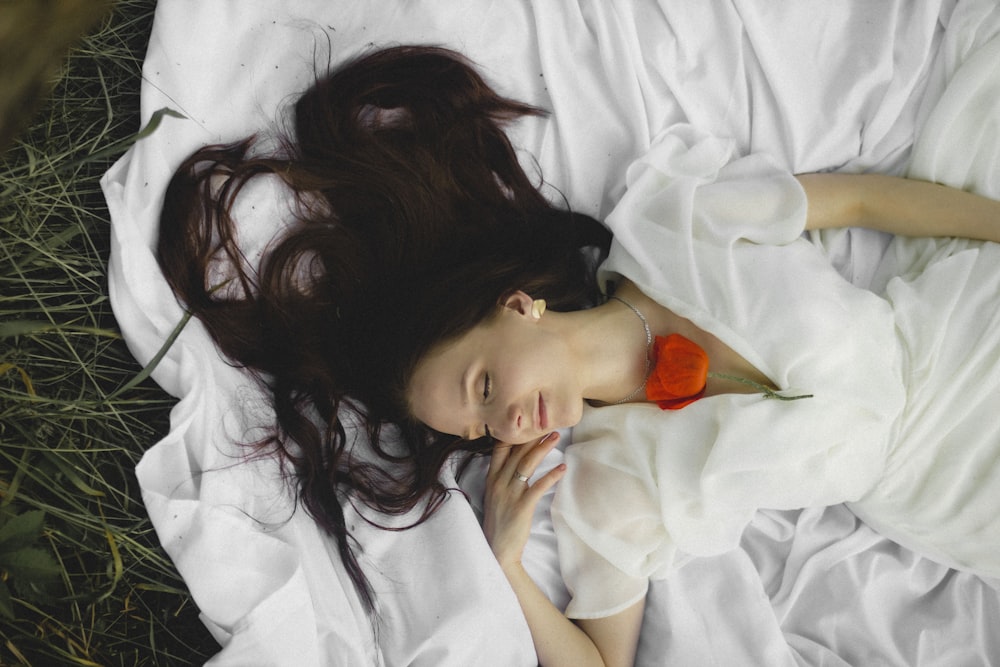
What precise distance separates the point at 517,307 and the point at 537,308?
4 centimetres

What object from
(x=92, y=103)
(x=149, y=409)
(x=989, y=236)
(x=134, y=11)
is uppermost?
(x=134, y=11)

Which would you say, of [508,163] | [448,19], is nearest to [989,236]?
[508,163]

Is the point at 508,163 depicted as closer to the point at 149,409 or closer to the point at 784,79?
the point at 784,79

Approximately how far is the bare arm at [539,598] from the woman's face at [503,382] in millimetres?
193

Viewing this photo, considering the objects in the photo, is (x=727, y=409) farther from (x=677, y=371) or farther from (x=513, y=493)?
(x=513, y=493)

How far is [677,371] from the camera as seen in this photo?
154cm

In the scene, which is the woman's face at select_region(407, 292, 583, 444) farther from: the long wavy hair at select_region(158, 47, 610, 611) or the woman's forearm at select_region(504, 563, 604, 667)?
the woman's forearm at select_region(504, 563, 604, 667)

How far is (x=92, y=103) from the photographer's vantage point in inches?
63.7

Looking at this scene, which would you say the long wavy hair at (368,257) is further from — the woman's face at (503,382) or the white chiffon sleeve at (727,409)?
the white chiffon sleeve at (727,409)

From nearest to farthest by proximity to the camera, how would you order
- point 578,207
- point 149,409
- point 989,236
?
point 149,409 → point 989,236 → point 578,207

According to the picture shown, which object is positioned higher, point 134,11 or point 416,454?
point 134,11

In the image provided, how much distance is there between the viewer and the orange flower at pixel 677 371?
1536 millimetres

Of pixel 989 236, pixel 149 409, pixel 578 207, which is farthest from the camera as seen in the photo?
pixel 578 207

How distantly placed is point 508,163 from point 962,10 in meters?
1.11
